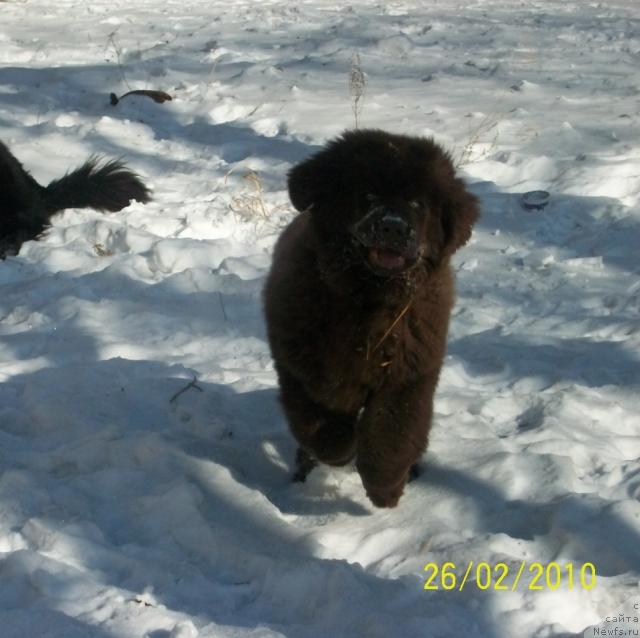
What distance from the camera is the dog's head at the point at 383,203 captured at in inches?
122

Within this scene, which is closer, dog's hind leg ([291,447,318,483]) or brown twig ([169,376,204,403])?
dog's hind leg ([291,447,318,483])

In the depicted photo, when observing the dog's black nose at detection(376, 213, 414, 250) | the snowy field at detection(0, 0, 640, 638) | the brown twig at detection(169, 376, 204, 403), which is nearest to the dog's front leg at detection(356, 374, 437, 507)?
the snowy field at detection(0, 0, 640, 638)

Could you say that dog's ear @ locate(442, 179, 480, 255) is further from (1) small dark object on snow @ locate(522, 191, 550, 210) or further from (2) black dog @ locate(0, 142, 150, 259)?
(2) black dog @ locate(0, 142, 150, 259)

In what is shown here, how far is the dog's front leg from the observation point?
342 cm

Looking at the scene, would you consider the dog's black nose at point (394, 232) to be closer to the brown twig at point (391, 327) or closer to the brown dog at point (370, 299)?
the brown dog at point (370, 299)

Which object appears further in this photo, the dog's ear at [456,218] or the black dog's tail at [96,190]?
the black dog's tail at [96,190]

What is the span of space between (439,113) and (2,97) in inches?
162

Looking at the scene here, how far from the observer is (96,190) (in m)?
6.41

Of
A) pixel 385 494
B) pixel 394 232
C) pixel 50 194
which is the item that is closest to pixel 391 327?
pixel 394 232

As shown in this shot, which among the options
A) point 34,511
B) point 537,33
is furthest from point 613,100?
point 34,511

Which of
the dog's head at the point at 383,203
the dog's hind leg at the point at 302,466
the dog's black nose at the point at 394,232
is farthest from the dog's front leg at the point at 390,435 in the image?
the dog's black nose at the point at 394,232

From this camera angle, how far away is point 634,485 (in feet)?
11.5

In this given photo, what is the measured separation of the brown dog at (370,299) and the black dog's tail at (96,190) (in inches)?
124

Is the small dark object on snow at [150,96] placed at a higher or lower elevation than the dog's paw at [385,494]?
higher
